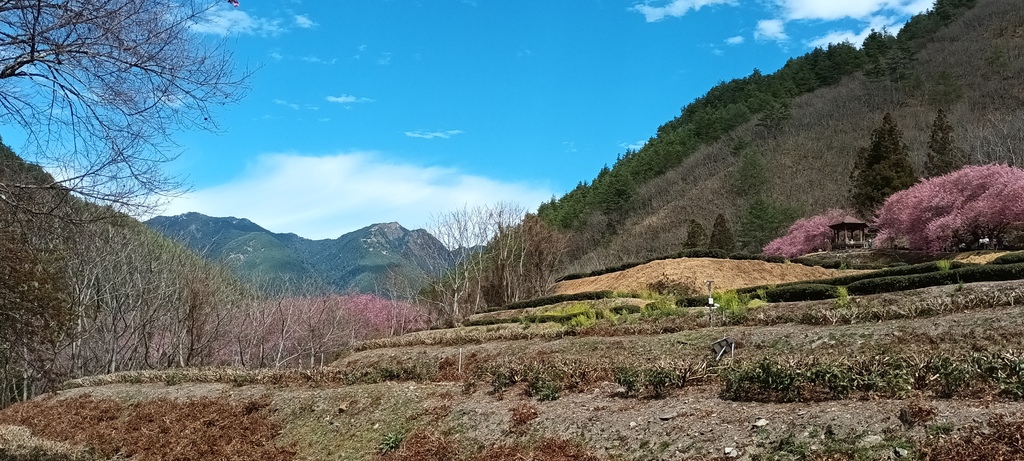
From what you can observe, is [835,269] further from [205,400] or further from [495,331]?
[205,400]

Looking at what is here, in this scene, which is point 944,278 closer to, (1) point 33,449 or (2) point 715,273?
(2) point 715,273

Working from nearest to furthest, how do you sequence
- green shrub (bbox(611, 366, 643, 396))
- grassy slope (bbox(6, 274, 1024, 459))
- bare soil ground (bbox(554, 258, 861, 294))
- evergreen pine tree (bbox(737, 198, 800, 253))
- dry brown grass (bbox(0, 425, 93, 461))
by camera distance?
grassy slope (bbox(6, 274, 1024, 459))
green shrub (bbox(611, 366, 643, 396))
dry brown grass (bbox(0, 425, 93, 461))
bare soil ground (bbox(554, 258, 861, 294))
evergreen pine tree (bbox(737, 198, 800, 253))

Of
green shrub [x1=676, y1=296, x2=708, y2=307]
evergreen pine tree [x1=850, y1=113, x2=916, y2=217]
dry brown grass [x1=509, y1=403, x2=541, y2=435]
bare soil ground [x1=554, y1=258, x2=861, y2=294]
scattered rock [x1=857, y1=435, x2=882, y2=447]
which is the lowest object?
dry brown grass [x1=509, y1=403, x2=541, y2=435]

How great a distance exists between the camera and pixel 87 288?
2836 cm

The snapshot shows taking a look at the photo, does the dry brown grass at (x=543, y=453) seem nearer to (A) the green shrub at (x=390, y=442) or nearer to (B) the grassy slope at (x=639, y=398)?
(B) the grassy slope at (x=639, y=398)

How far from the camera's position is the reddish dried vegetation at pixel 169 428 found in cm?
941

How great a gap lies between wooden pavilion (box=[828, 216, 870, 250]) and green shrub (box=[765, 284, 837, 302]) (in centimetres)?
3108

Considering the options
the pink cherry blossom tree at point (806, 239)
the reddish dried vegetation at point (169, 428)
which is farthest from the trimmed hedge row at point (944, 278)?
the pink cherry blossom tree at point (806, 239)

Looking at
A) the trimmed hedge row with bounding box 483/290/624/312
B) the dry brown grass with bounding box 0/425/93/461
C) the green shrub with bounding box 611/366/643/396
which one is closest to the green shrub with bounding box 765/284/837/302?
the trimmed hedge row with bounding box 483/290/624/312

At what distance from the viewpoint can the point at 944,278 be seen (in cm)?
1410

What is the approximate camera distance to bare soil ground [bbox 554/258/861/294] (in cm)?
2603

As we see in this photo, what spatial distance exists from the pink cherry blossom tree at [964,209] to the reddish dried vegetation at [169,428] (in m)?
32.1

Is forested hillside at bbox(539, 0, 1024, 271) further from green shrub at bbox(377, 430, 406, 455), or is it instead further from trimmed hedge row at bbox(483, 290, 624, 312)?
green shrub at bbox(377, 430, 406, 455)

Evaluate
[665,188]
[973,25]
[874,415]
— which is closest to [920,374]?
[874,415]
